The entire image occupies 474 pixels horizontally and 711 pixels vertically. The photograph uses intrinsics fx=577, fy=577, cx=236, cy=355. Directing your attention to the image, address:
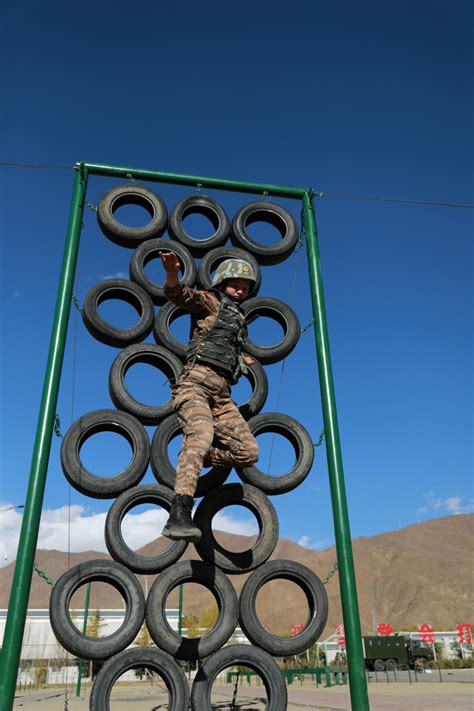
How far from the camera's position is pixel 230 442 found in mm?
5145

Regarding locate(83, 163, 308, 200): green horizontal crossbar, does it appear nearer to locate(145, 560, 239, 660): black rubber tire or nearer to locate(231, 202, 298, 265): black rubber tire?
locate(231, 202, 298, 265): black rubber tire

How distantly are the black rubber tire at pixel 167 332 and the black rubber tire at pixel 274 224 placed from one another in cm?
128

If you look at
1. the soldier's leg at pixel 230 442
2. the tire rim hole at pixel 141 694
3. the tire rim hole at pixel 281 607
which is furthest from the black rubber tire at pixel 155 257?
the tire rim hole at pixel 281 607

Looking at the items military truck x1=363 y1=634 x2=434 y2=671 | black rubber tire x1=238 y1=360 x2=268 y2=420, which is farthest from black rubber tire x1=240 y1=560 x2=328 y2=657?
military truck x1=363 y1=634 x2=434 y2=671

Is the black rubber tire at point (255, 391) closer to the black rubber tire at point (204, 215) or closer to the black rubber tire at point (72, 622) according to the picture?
the black rubber tire at point (204, 215)

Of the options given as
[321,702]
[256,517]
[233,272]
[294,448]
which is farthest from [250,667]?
[321,702]

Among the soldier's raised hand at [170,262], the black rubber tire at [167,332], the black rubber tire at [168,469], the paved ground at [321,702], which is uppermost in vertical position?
the black rubber tire at [167,332]

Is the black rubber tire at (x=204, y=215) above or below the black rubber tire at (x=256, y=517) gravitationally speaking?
above

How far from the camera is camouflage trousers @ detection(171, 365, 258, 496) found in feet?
16.1

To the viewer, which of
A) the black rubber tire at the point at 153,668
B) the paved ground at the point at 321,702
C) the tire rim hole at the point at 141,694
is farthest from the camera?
the paved ground at the point at 321,702

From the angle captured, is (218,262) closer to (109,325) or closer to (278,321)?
(278,321)

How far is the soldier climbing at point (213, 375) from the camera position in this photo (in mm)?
Result: 4820

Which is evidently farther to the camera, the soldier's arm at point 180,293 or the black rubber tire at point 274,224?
the black rubber tire at point 274,224

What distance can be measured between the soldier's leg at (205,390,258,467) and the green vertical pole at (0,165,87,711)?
4.89ft
